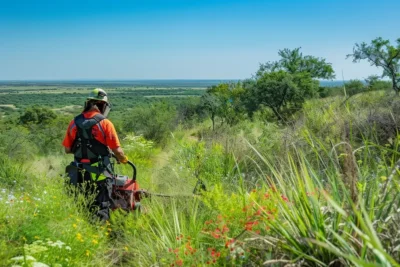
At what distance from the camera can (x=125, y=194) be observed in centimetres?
538

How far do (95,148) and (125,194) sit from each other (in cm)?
79

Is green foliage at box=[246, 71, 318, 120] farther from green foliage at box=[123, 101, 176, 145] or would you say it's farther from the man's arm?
the man's arm

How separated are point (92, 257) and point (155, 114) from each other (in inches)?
579

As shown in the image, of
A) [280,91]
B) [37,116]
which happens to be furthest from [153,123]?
[37,116]

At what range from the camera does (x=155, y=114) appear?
1856 cm

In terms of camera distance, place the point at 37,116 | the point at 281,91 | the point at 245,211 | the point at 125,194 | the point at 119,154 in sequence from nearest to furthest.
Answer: the point at 245,211, the point at 119,154, the point at 125,194, the point at 281,91, the point at 37,116

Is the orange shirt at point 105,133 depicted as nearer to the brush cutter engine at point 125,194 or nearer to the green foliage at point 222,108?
the brush cutter engine at point 125,194

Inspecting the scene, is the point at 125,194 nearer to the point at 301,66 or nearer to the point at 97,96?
the point at 97,96

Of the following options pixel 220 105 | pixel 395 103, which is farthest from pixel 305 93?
pixel 395 103

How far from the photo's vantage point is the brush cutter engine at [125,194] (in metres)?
5.30

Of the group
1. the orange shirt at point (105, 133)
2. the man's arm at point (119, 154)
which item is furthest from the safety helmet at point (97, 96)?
the man's arm at point (119, 154)

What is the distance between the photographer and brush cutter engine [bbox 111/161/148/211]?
17.4 ft

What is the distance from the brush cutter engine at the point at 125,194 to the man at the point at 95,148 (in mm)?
124

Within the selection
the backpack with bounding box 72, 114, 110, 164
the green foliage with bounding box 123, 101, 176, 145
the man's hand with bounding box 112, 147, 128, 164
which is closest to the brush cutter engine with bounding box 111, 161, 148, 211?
the man's hand with bounding box 112, 147, 128, 164
